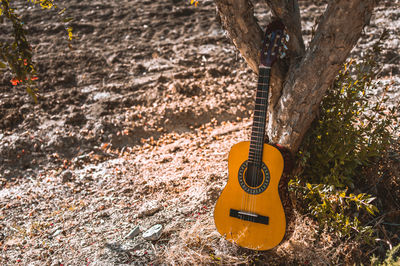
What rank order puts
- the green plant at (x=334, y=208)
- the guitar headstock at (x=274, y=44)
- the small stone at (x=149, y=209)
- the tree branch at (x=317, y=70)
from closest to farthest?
the tree branch at (x=317, y=70) < the green plant at (x=334, y=208) < the guitar headstock at (x=274, y=44) < the small stone at (x=149, y=209)

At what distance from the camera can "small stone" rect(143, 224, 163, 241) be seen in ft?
8.15

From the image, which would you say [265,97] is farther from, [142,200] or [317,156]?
[142,200]

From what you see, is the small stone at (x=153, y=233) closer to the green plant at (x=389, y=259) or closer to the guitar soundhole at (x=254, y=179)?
the guitar soundhole at (x=254, y=179)

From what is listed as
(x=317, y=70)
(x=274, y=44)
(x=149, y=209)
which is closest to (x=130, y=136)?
(x=149, y=209)

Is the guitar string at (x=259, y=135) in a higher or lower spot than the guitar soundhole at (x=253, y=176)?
higher

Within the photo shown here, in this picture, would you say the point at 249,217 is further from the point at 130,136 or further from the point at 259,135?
the point at 130,136

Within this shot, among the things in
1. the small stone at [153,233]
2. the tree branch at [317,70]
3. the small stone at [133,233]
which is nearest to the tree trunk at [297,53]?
the tree branch at [317,70]

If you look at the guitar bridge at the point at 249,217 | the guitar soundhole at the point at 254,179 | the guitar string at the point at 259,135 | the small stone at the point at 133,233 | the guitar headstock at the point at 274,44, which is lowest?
the small stone at the point at 133,233

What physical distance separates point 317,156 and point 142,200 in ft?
5.80

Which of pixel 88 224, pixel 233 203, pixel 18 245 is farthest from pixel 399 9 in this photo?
pixel 18 245

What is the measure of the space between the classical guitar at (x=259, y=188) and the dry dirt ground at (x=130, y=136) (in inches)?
6.3

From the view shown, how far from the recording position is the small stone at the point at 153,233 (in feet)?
8.15

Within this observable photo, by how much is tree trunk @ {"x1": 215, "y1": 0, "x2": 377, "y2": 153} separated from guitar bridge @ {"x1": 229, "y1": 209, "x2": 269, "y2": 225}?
24.4 inches

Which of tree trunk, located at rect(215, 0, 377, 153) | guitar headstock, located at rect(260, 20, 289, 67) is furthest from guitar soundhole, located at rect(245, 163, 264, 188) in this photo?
guitar headstock, located at rect(260, 20, 289, 67)
